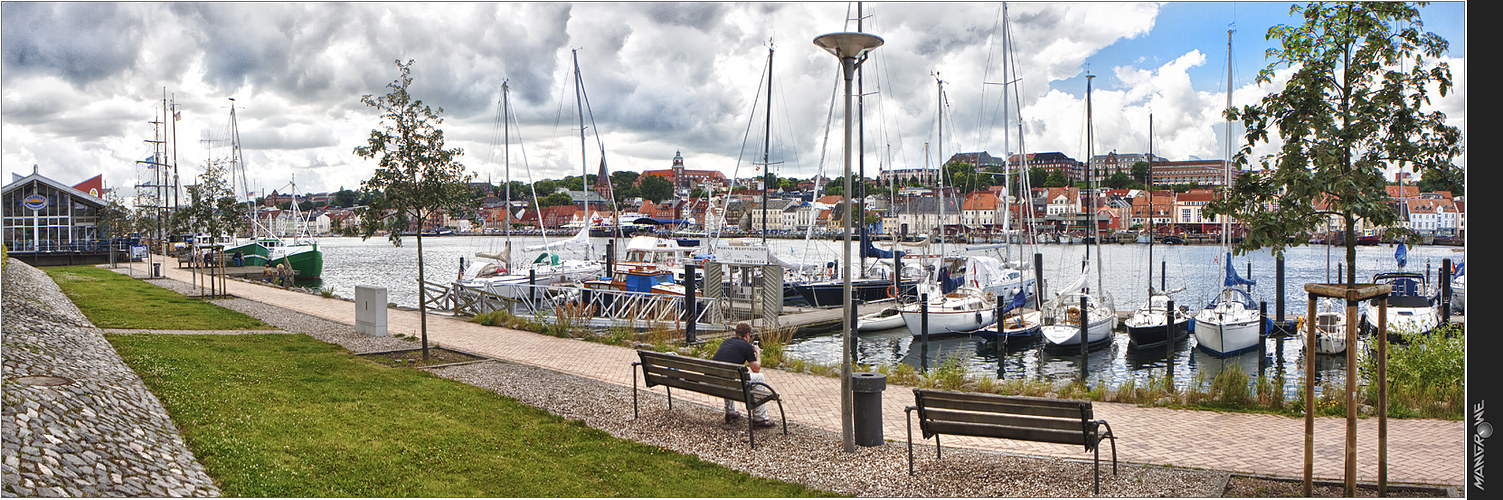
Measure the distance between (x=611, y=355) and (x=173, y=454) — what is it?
822 centimetres

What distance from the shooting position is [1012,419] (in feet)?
23.0

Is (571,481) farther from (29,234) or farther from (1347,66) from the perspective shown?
(29,234)

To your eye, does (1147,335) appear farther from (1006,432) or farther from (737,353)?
(1006,432)

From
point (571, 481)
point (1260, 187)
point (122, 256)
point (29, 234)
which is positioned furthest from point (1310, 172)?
point (29, 234)

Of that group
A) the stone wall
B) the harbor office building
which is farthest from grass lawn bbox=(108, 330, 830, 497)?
the harbor office building

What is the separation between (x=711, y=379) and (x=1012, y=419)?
9.97ft

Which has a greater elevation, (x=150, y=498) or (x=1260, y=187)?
(x=1260, y=187)

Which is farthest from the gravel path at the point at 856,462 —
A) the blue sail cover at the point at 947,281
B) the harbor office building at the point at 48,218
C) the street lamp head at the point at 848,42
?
the harbor office building at the point at 48,218

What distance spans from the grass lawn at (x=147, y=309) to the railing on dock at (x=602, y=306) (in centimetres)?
439

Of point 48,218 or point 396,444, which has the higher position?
point 48,218

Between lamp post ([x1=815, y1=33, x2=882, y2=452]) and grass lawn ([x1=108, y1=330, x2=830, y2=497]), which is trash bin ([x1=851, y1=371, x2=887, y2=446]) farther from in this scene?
grass lawn ([x1=108, y1=330, x2=830, y2=497])

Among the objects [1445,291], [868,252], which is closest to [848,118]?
[1445,291]

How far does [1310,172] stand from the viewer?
19.6 ft

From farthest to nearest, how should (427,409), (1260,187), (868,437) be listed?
(427,409) → (868,437) → (1260,187)
